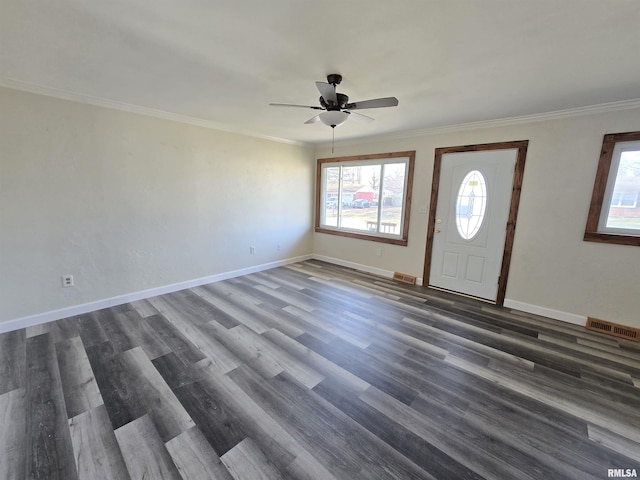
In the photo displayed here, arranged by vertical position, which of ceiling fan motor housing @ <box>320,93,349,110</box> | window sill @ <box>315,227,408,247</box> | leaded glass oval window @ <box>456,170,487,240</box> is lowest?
window sill @ <box>315,227,408,247</box>

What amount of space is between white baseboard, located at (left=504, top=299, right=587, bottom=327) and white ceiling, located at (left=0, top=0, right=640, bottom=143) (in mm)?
2397

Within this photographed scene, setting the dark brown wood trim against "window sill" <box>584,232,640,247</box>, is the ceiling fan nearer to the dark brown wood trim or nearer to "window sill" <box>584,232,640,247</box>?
the dark brown wood trim

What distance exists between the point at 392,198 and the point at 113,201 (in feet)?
13.5

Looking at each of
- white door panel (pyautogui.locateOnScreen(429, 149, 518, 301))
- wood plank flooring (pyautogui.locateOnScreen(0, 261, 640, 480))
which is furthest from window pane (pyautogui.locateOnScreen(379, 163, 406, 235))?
wood plank flooring (pyautogui.locateOnScreen(0, 261, 640, 480))

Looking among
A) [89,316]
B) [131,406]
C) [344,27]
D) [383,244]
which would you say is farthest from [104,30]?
[383,244]

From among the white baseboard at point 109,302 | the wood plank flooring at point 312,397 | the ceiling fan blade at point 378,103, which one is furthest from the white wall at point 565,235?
the white baseboard at point 109,302

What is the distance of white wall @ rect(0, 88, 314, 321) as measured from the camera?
2723mm

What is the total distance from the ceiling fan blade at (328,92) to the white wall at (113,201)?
247 cm

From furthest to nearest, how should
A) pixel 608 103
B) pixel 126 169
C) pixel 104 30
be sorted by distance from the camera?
pixel 126 169 < pixel 608 103 < pixel 104 30

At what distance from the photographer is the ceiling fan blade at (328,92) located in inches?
83.0

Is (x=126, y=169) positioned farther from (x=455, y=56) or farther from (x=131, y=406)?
(x=455, y=56)

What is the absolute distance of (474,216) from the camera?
3840 mm

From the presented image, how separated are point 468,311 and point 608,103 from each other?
270 centimetres

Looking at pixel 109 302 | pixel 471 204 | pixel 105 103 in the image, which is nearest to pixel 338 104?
pixel 471 204
